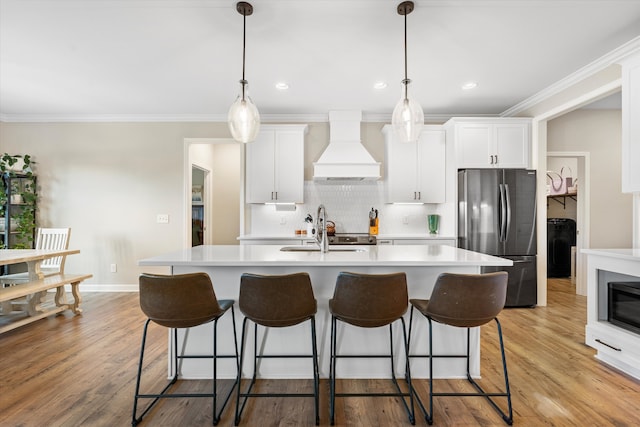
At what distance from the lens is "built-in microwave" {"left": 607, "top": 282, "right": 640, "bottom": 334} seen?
7.88 ft

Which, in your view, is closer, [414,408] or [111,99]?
[414,408]

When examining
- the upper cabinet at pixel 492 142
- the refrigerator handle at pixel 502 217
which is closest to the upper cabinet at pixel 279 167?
the upper cabinet at pixel 492 142

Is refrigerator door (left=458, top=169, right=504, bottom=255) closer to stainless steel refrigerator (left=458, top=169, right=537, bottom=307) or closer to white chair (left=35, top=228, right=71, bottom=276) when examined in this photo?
stainless steel refrigerator (left=458, top=169, right=537, bottom=307)

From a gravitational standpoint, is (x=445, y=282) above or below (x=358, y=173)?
below

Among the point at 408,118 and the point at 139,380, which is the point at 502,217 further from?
the point at 139,380

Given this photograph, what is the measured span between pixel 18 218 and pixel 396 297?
212 inches

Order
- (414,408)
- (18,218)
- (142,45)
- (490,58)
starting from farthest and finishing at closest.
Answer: (18,218)
(490,58)
(142,45)
(414,408)

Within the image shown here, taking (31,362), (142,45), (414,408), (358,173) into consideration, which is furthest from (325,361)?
(142,45)

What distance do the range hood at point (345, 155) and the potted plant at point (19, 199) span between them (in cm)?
402

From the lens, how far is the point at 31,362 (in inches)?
104

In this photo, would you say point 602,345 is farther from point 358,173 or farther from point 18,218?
point 18,218

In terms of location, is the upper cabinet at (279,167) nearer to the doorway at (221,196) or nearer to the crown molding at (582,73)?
the doorway at (221,196)

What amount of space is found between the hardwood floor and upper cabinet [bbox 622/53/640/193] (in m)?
1.46

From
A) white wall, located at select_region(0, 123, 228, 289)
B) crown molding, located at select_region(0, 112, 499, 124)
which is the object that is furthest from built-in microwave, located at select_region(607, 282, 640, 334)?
white wall, located at select_region(0, 123, 228, 289)
